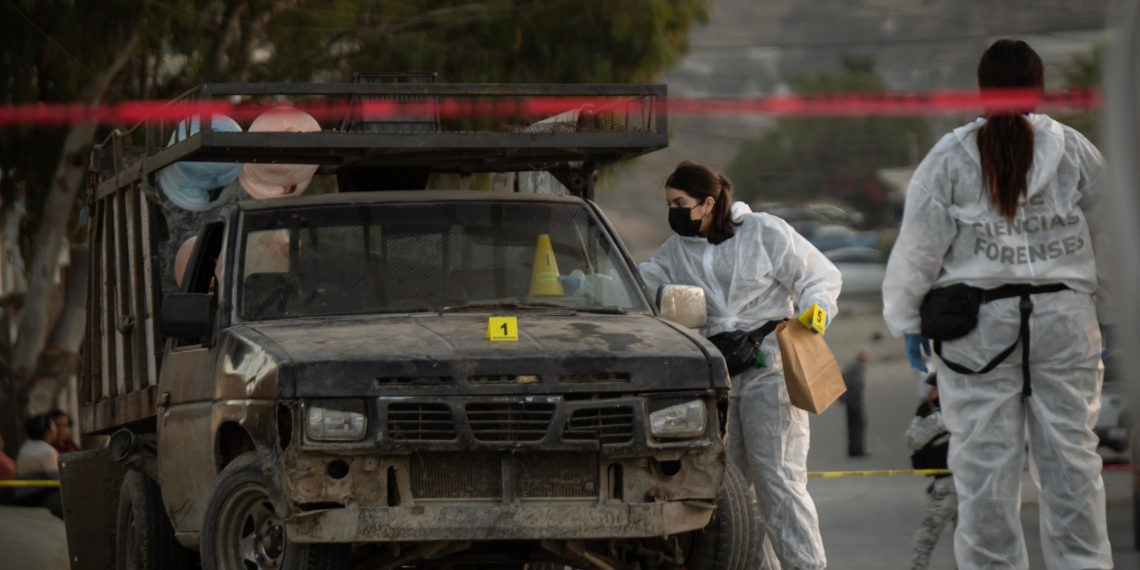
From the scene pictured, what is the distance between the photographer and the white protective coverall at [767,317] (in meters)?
8.02

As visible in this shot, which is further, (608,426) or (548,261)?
(548,261)

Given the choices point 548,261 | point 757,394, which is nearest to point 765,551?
point 757,394

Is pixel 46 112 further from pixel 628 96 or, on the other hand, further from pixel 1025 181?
pixel 1025 181

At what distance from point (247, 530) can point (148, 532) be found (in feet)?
5.60

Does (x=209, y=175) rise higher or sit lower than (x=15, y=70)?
lower

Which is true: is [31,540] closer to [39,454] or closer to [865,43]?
[39,454]

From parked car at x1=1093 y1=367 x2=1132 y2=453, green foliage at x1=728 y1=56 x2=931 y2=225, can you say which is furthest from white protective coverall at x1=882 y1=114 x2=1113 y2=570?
green foliage at x1=728 y1=56 x2=931 y2=225

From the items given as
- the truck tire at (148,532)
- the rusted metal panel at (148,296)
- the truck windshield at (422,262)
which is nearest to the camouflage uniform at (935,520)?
the truck windshield at (422,262)

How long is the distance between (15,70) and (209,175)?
702 centimetres

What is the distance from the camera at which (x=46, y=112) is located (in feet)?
53.6

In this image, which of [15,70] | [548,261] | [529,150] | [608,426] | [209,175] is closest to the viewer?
[608,426]

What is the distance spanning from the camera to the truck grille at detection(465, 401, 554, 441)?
19.7 feet

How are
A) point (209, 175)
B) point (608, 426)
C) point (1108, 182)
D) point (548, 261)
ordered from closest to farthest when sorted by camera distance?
point (1108, 182) < point (608, 426) < point (548, 261) < point (209, 175)

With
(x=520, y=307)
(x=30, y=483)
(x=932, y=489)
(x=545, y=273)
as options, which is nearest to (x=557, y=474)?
(x=520, y=307)
